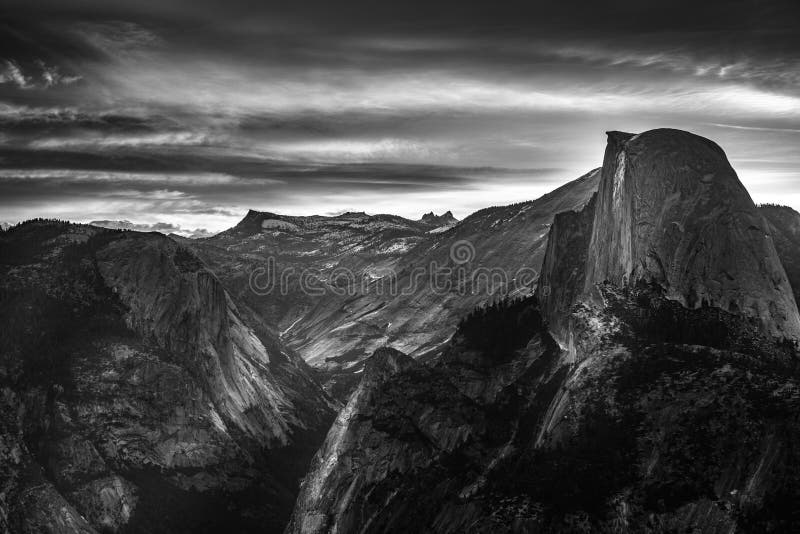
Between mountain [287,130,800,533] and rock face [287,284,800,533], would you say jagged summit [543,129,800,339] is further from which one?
rock face [287,284,800,533]

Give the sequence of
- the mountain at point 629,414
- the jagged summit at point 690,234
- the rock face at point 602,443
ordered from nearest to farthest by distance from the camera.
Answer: the rock face at point 602,443, the mountain at point 629,414, the jagged summit at point 690,234

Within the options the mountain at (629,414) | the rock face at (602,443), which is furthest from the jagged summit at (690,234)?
the rock face at (602,443)

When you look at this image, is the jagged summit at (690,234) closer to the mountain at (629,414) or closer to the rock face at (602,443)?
the mountain at (629,414)

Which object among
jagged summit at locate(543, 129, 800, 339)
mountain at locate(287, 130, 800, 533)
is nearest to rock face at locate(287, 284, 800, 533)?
mountain at locate(287, 130, 800, 533)

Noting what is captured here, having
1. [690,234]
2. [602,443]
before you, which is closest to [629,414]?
[602,443]

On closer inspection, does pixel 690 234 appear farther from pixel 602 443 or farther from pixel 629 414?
pixel 602 443

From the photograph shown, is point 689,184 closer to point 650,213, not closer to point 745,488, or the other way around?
point 650,213
